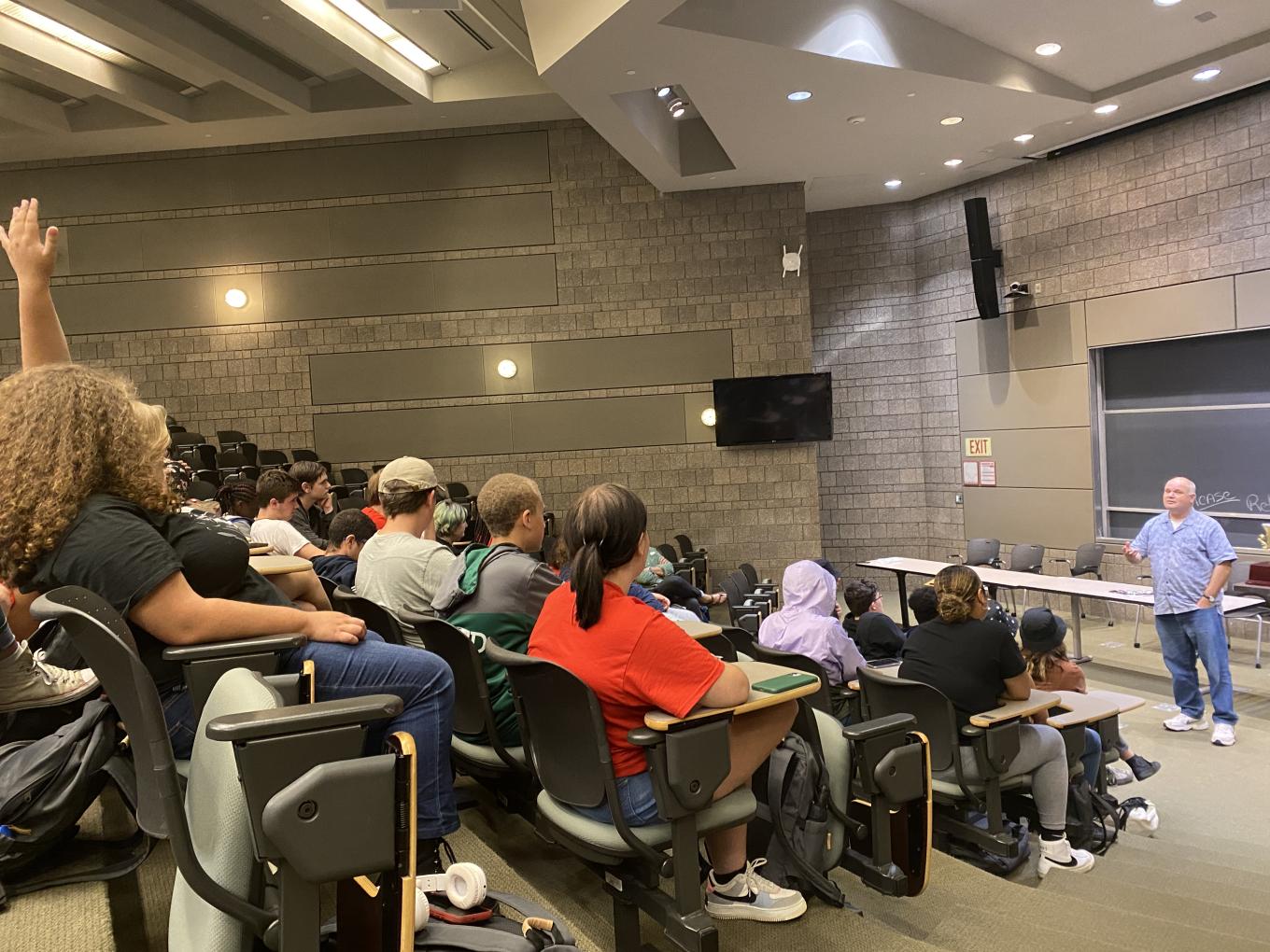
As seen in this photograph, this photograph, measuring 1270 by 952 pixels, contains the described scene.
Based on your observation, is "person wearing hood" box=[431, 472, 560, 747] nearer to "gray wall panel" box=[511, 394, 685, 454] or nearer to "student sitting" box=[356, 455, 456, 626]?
"student sitting" box=[356, 455, 456, 626]

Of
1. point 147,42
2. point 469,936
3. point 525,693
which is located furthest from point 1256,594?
point 147,42

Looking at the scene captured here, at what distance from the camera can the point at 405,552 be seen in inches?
133

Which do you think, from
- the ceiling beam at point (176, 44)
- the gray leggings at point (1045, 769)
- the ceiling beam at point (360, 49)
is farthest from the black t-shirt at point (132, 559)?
the ceiling beam at point (176, 44)

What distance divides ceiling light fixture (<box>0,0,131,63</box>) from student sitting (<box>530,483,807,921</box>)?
8344mm

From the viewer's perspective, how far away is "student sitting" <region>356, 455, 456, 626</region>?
11.0 feet

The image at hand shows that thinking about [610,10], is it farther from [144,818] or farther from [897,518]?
[897,518]

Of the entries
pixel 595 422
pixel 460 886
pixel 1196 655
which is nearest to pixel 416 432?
pixel 595 422

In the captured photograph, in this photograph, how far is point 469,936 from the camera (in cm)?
154

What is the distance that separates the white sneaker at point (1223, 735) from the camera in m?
5.60

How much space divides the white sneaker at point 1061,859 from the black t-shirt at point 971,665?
657mm

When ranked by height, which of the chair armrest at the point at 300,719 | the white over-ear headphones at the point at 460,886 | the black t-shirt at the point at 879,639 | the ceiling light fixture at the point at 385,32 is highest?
the ceiling light fixture at the point at 385,32

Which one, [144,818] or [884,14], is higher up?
[884,14]

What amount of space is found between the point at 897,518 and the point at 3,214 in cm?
1105

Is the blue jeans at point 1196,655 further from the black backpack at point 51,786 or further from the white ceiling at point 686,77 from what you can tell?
the black backpack at point 51,786
